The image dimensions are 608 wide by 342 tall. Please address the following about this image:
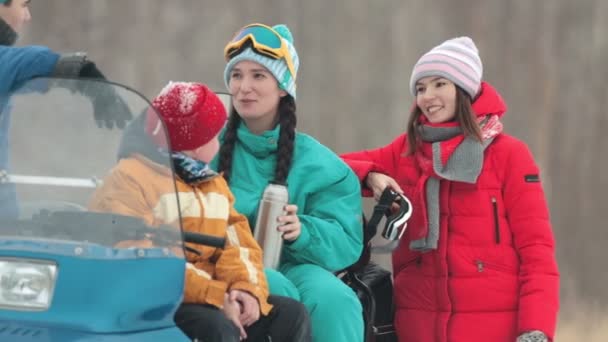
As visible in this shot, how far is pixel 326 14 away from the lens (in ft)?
26.7

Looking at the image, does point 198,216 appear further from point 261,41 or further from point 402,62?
point 402,62

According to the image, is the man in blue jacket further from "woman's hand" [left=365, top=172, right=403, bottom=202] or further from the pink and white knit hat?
the pink and white knit hat

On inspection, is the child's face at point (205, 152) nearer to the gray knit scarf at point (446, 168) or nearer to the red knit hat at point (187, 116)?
the red knit hat at point (187, 116)

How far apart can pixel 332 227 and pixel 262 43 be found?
1.94 feet

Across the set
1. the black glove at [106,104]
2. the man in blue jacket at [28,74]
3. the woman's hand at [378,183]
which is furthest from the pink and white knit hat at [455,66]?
the black glove at [106,104]

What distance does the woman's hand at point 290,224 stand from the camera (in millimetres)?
3453

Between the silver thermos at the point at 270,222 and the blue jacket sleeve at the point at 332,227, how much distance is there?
0.34 ft

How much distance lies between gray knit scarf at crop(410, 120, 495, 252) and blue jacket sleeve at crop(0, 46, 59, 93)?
1507 millimetres

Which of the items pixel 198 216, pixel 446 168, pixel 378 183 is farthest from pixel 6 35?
pixel 446 168

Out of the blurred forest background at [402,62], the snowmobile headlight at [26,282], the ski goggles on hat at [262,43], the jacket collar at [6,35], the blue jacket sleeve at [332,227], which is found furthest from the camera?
the blurred forest background at [402,62]

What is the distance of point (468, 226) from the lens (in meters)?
3.94

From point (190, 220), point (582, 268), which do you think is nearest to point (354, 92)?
point (582, 268)

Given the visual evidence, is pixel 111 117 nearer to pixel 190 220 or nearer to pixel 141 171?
pixel 141 171

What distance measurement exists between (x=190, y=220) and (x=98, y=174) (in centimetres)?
33
